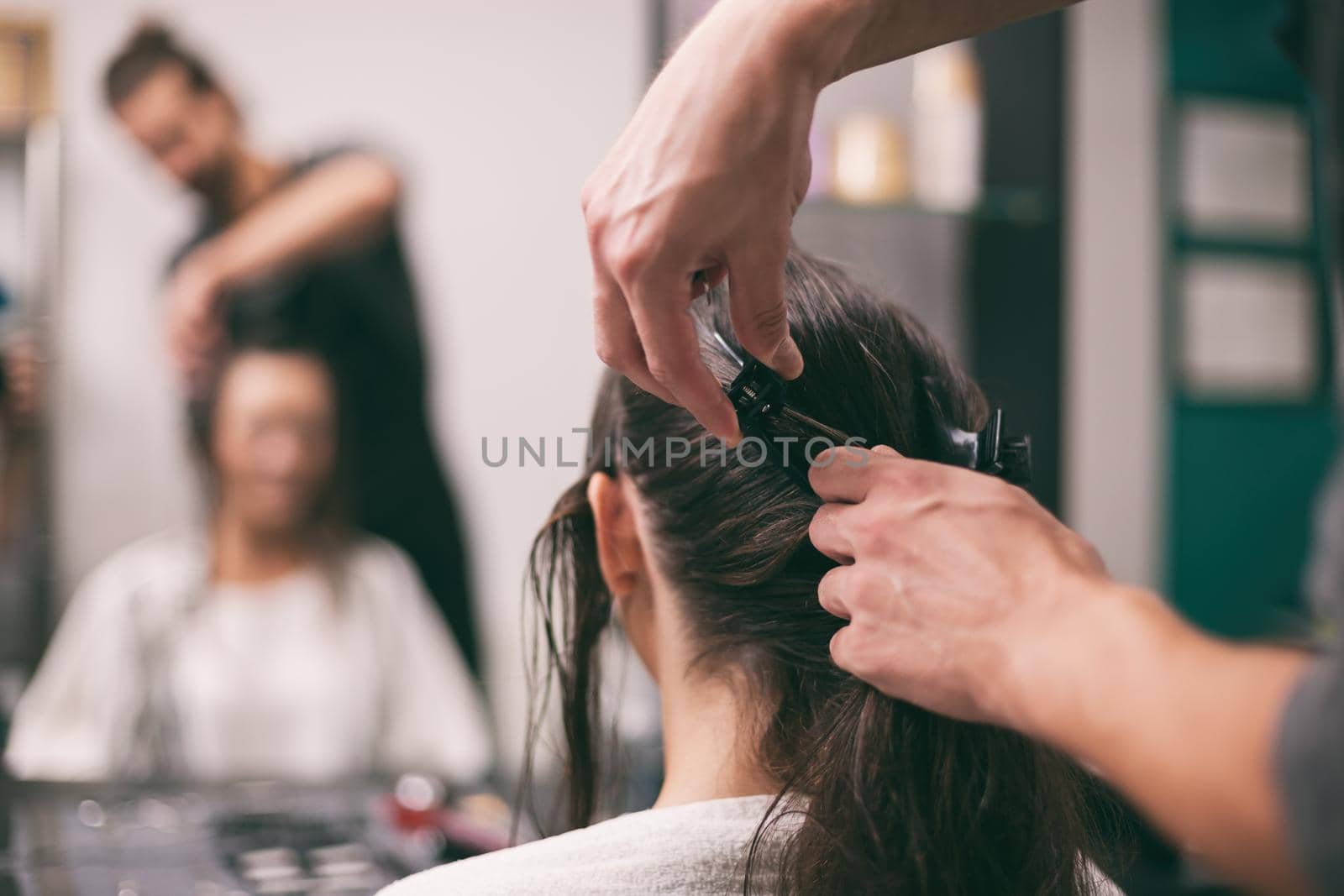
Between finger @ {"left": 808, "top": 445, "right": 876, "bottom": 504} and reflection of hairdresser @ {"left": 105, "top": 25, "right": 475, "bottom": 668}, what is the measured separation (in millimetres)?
1335

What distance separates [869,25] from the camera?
639 millimetres

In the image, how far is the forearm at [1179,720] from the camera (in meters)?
0.43

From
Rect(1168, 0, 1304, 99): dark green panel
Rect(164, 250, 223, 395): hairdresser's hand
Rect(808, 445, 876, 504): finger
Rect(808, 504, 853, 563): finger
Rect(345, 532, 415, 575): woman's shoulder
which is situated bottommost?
Rect(345, 532, 415, 575): woman's shoulder

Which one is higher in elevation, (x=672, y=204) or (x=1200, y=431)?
(x=672, y=204)

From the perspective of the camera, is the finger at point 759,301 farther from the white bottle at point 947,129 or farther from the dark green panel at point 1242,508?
the dark green panel at point 1242,508

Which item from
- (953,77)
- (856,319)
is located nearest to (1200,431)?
(953,77)

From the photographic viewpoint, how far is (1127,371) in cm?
236

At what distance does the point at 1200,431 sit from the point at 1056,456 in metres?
0.44

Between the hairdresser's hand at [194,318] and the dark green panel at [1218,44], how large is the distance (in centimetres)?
218

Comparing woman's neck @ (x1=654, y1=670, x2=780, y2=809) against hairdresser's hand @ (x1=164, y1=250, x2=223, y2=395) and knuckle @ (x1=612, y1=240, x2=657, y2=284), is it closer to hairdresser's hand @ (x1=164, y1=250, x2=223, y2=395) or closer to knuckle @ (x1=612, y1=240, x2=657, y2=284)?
knuckle @ (x1=612, y1=240, x2=657, y2=284)

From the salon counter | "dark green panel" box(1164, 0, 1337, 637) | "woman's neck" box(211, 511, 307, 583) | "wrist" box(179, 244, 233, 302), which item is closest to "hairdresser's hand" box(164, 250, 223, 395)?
"wrist" box(179, 244, 233, 302)

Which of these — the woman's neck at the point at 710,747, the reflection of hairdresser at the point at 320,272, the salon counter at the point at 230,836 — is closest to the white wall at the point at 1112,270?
the reflection of hairdresser at the point at 320,272

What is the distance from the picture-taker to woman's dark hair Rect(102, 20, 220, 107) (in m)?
1.74

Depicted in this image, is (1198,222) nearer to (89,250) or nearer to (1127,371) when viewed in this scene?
(1127,371)
